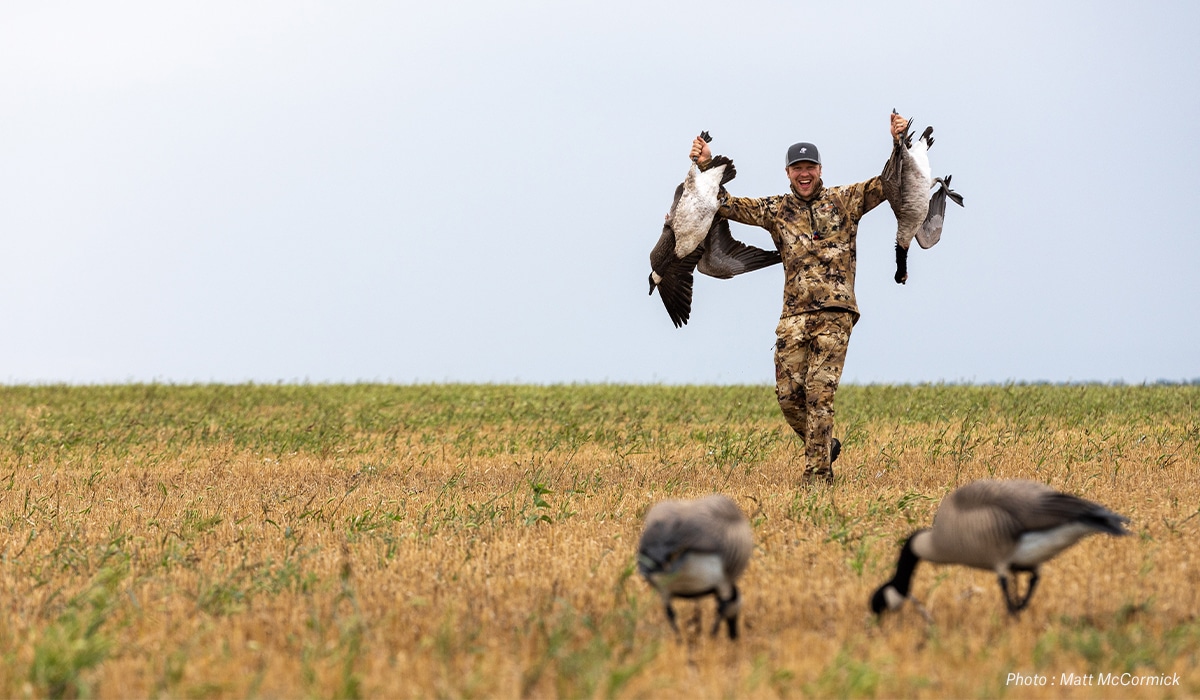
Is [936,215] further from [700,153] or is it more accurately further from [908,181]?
[700,153]

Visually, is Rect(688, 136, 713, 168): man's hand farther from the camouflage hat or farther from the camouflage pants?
the camouflage pants

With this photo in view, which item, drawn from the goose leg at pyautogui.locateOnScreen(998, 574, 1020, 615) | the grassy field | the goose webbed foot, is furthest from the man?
the goose leg at pyautogui.locateOnScreen(998, 574, 1020, 615)

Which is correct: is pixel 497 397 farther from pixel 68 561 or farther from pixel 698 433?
pixel 68 561

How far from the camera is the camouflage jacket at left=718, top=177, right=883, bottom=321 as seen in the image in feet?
33.9

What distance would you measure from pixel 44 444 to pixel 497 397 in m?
9.98

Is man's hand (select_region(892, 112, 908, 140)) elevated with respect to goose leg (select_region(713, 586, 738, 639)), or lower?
elevated

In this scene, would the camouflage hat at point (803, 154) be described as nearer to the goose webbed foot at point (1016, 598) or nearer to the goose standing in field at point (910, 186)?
the goose standing in field at point (910, 186)

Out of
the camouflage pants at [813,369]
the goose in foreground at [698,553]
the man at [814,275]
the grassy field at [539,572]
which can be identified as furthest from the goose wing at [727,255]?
the goose in foreground at [698,553]

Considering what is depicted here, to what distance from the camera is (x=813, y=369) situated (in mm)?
10430

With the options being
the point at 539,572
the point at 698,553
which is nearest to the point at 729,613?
the point at 698,553

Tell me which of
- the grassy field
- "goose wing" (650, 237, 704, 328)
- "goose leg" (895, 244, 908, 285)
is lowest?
the grassy field

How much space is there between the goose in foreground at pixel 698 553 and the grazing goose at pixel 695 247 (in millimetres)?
5680

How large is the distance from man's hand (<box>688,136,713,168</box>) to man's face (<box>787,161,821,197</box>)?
2.68ft

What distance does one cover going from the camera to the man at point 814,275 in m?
10.3
